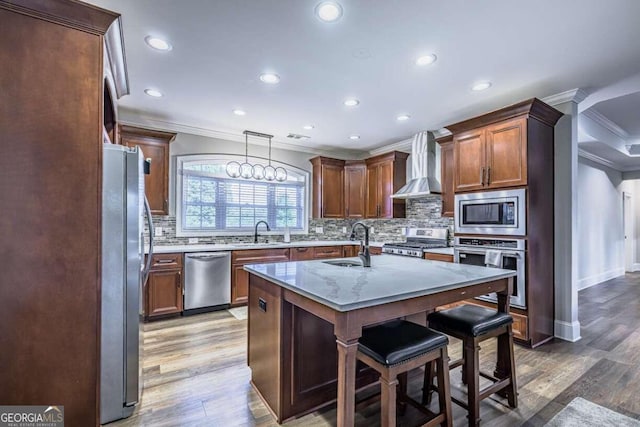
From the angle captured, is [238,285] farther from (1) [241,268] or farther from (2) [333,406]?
(2) [333,406]

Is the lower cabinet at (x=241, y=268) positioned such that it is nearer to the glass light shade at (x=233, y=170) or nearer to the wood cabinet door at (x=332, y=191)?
the glass light shade at (x=233, y=170)

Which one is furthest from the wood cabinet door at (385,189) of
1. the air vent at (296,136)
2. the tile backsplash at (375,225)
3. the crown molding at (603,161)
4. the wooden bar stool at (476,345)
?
the wooden bar stool at (476,345)

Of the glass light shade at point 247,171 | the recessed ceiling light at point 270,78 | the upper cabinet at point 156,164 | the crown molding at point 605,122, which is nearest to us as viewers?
→ the recessed ceiling light at point 270,78

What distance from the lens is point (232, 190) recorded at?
4973mm

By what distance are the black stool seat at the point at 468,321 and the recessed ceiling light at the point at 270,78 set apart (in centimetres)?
248

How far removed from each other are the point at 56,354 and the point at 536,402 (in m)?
2.90

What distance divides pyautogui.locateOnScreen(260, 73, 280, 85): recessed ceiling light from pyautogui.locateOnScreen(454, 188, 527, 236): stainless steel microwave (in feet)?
8.04

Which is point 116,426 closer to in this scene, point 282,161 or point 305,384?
point 305,384

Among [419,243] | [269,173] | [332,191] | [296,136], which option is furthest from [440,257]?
[296,136]

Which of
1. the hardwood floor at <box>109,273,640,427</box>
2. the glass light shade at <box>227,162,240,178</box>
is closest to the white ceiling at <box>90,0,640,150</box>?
the glass light shade at <box>227,162,240,178</box>

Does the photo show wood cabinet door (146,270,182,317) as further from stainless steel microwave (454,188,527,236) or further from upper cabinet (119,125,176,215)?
stainless steel microwave (454,188,527,236)

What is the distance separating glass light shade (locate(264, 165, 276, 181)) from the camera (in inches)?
184

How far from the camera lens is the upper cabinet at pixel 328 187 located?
5.53 meters

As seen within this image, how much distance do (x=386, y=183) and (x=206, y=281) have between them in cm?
327
